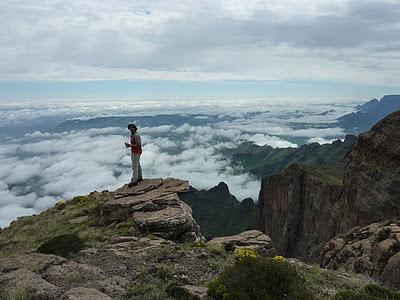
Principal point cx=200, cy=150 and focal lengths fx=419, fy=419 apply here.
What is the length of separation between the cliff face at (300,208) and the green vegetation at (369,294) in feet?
292

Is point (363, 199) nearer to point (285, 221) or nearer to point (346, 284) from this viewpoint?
point (346, 284)

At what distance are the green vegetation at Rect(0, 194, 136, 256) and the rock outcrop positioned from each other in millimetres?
12339

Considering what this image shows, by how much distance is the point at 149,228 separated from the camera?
890 inches

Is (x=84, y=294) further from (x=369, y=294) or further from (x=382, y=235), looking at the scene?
(x=382, y=235)

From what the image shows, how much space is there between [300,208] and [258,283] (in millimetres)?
123914

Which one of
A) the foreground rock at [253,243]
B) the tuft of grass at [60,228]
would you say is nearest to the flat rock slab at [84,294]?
the tuft of grass at [60,228]

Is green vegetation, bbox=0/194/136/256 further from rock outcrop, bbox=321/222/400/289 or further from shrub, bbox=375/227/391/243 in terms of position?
shrub, bbox=375/227/391/243

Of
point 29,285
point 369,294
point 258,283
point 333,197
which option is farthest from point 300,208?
point 29,285

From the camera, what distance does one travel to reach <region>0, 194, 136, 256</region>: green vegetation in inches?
886

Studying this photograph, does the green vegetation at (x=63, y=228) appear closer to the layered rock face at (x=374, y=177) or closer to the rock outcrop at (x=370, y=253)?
the rock outcrop at (x=370, y=253)

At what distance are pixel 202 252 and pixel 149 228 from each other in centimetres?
513

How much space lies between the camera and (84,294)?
11883 millimetres

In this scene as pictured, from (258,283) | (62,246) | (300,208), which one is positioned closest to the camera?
(258,283)

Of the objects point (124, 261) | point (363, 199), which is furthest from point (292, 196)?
point (124, 261)
